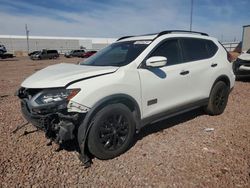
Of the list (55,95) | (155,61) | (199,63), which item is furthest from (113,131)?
(199,63)

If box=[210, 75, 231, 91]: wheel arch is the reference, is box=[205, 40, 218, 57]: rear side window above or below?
above

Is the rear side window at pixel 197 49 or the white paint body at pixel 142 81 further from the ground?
the rear side window at pixel 197 49

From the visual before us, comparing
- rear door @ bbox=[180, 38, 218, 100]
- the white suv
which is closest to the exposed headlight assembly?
the white suv

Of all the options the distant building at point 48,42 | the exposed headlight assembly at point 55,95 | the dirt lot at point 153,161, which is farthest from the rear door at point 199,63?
the distant building at point 48,42

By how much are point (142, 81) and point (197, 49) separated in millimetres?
1764

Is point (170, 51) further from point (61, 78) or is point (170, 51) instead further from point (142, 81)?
point (61, 78)

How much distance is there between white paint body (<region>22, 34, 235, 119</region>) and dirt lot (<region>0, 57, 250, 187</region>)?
0.59 m

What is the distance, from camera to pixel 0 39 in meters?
69.1

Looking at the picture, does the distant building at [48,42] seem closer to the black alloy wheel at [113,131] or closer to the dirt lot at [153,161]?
the dirt lot at [153,161]

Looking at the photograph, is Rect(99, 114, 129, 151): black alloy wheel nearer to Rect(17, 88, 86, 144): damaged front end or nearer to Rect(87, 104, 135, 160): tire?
Rect(87, 104, 135, 160): tire

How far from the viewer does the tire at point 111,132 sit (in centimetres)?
331

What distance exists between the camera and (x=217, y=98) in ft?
17.4

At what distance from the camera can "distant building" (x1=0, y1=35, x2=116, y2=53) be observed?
2795 inches

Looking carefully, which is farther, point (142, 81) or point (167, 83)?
point (167, 83)
